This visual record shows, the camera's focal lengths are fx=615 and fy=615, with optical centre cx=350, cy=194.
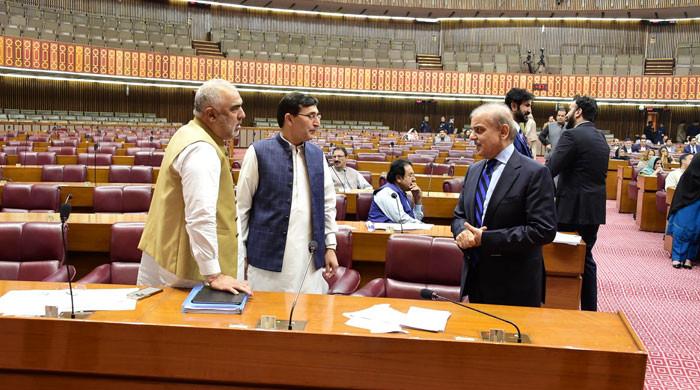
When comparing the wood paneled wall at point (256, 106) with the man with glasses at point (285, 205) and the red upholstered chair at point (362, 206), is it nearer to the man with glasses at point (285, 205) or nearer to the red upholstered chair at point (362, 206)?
the red upholstered chair at point (362, 206)

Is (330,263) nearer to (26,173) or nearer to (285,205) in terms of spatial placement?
(285,205)

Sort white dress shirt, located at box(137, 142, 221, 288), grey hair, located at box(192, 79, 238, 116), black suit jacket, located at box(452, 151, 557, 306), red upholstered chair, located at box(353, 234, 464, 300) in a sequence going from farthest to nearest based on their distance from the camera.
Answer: red upholstered chair, located at box(353, 234, 464, 300), black suit jacket, located at box(452, 151, 557, 306), grey hair, located at box(192, 79, 238, 116), white dress shirt, located at box(137, 142, 221, 288)

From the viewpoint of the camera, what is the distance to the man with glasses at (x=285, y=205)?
8.95 feet

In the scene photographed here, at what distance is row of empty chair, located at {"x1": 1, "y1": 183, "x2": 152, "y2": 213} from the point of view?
5.26 metres

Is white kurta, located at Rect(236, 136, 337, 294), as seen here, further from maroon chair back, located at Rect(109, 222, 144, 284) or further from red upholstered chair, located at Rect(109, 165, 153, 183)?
red upholstered chair, located at Rect(109, 165, 153, 183)

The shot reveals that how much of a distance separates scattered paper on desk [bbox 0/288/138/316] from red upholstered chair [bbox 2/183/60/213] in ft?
11.0

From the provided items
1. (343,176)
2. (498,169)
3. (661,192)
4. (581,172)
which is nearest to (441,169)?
(343,176)

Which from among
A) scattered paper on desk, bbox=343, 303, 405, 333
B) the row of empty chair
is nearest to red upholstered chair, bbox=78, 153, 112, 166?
the row of empty chair

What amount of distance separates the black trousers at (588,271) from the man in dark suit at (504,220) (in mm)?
1628

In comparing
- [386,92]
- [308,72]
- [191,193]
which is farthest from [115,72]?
[191,193]

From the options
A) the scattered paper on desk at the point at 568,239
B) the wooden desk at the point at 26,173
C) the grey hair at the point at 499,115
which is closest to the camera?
the grey hair at the point at 499,115

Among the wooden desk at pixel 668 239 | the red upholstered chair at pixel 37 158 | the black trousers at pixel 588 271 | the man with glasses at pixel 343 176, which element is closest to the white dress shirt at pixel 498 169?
the black trousers at pixel 588 271

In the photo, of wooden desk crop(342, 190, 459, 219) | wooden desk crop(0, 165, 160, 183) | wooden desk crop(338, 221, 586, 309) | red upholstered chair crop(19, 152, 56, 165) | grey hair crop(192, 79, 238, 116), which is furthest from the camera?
red upholstered chair crop(19, 152, 56, 165)

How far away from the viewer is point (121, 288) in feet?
7.65
